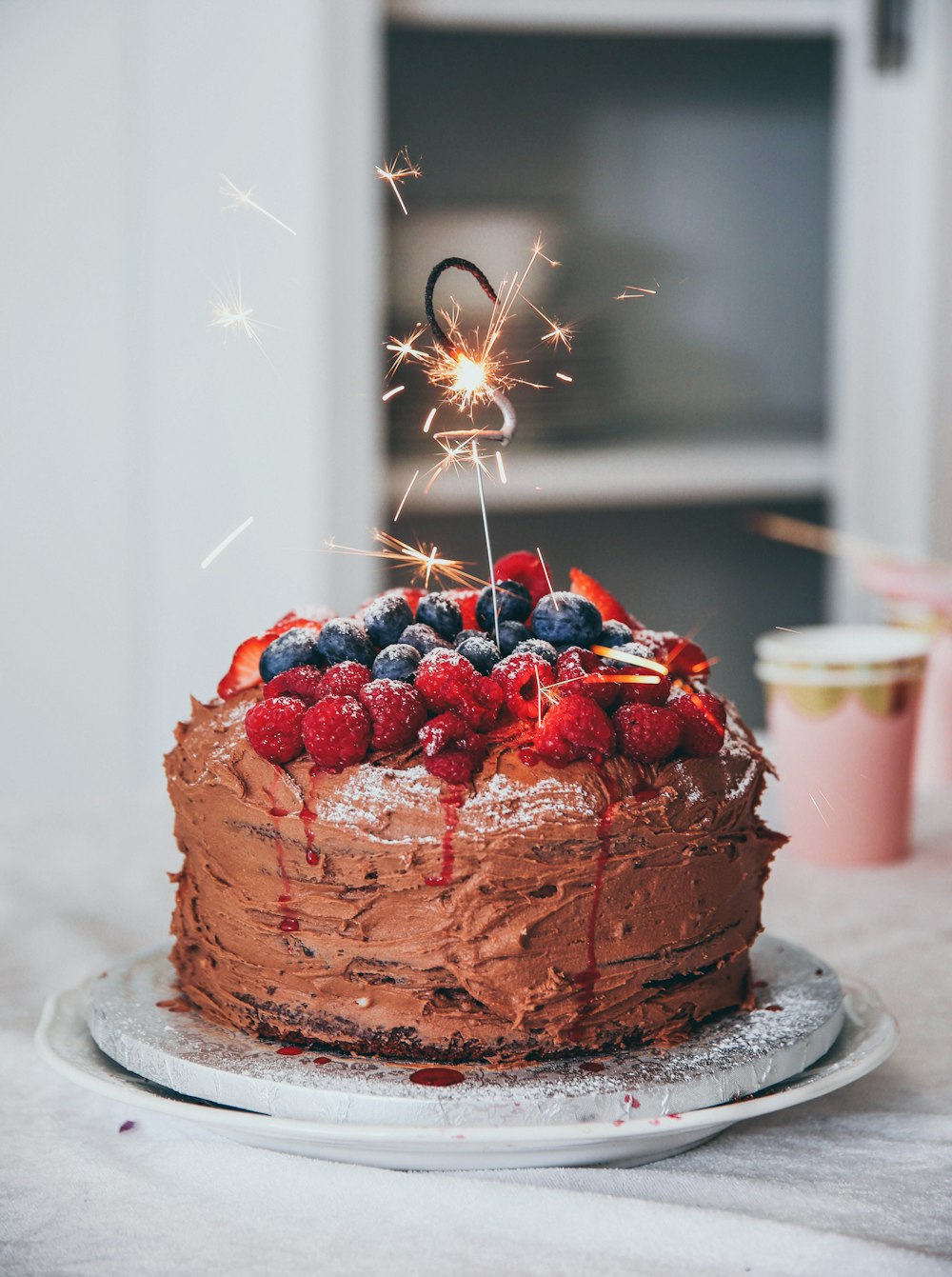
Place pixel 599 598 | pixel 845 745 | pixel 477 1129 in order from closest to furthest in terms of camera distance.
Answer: pixel 477 1129 < pixel 599 598 < pixel 845 745

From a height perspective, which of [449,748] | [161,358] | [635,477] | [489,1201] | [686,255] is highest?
[686,255]

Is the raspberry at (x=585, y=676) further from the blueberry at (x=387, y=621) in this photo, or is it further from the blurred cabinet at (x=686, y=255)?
the blurred cabinet at (x=686, y=255)

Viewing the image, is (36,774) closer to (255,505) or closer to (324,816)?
(255,505)

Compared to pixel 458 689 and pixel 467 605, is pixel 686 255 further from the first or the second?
pixel 458 689

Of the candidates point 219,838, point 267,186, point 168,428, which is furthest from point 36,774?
point 219,838

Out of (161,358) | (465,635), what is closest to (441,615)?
(465,635)

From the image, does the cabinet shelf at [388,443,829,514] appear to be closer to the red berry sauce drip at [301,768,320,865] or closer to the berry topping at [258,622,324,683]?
the berry topping at [258,622,324,683]

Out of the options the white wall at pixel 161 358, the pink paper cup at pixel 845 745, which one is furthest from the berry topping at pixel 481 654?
the white wall at pixel 161 358

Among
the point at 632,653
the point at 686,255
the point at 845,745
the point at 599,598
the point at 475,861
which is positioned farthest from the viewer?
the point at 686,255
